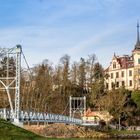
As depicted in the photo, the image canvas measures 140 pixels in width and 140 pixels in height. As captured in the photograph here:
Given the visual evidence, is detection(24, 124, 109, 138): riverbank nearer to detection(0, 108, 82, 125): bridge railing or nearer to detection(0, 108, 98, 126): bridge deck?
detection(0, 108, 98, 126): bridge deck

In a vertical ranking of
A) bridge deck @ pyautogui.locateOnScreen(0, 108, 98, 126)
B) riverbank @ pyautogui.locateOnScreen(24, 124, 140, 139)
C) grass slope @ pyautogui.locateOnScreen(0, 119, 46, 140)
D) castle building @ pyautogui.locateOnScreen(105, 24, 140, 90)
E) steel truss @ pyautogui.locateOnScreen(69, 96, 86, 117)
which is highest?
castle building @ pyautogui.locateOnScreen(105, 24, 140, 90)

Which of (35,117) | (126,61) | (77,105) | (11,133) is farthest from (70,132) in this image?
(126,61)

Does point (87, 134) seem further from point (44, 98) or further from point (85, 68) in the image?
point (85, 68)

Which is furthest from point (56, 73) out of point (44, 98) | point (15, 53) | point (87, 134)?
point (15, 53)

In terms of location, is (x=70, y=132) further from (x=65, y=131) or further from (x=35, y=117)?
(x=35, y=117)

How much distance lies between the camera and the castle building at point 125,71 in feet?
313

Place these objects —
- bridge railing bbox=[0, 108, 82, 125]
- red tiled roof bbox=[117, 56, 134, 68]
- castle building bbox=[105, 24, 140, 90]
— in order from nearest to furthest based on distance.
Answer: bridge railing bbox=[0, 108, 82, 125] → castle building bbox=[105, 24, 140, 90] → red tiled roof bbox=[117, 56, 134, 68]

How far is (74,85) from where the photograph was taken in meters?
88.8

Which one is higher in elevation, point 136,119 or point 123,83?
point 123,83

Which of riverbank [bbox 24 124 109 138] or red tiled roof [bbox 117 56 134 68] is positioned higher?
red tiled roof [bbox 117 56 134 68]

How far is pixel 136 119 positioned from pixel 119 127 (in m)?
6.81

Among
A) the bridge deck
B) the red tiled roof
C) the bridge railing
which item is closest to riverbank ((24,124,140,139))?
the bridge deck

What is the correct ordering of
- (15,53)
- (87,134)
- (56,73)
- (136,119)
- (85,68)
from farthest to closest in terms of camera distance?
(85,68), (56,73), (136,119), (87,134), (15,53)

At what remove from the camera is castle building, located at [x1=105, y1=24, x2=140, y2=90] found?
95.3m
